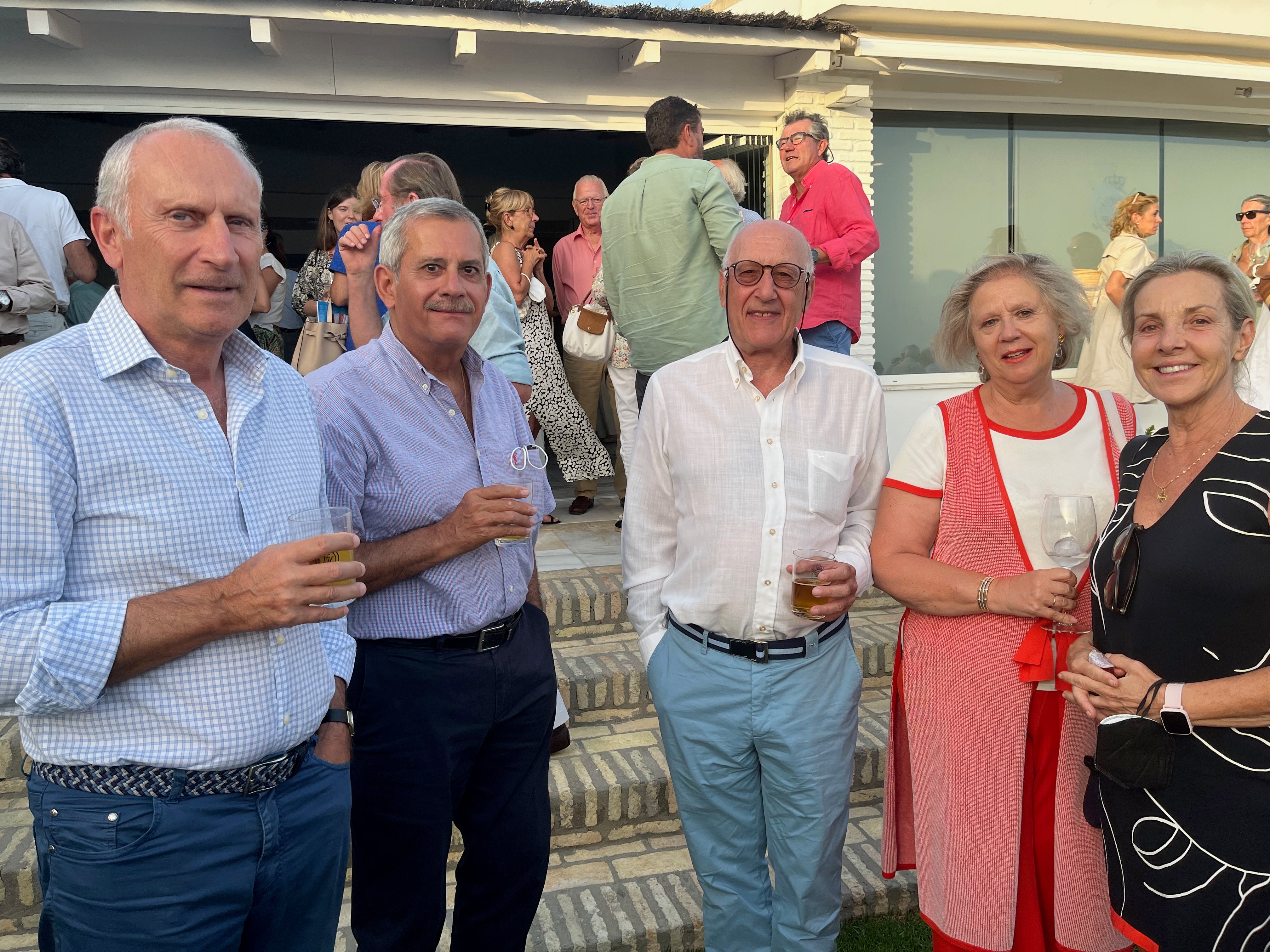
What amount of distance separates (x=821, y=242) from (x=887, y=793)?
335 centimetres

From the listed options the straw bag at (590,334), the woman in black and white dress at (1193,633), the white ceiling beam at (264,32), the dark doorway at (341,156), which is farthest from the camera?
the dark doorway at (341,156)

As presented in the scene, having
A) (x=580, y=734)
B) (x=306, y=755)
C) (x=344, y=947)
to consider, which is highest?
(x=306, y=755)

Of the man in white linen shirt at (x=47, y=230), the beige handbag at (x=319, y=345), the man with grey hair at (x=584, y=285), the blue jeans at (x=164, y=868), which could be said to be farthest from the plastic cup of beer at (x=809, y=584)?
the man in white linen shirt at (x=47, y=230)

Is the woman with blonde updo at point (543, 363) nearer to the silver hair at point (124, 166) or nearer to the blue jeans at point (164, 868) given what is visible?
the silver hair at point (124, 166)

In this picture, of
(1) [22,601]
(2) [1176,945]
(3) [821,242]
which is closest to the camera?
(1) [22,601]

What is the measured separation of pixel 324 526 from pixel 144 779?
1.52 ft

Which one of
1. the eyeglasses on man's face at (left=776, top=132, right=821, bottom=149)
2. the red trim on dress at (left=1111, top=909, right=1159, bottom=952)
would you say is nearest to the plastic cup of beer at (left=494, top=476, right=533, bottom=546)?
the red trim on dress at (left=1111, top=909, right=1159, bottom=952)

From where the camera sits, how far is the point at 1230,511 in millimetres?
1777

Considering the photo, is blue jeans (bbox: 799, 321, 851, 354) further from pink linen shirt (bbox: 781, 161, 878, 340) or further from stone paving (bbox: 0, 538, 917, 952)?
stone paving (bbox: 0, 538, 917, 952)

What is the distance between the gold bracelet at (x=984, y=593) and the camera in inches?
81.5

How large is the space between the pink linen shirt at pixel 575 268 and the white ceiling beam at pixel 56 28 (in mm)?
3006

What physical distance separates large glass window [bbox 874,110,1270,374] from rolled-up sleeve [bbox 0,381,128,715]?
6.69 meters

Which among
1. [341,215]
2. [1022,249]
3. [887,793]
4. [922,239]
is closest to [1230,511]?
[887,793]

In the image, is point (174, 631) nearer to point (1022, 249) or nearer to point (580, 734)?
point (580, 734)
